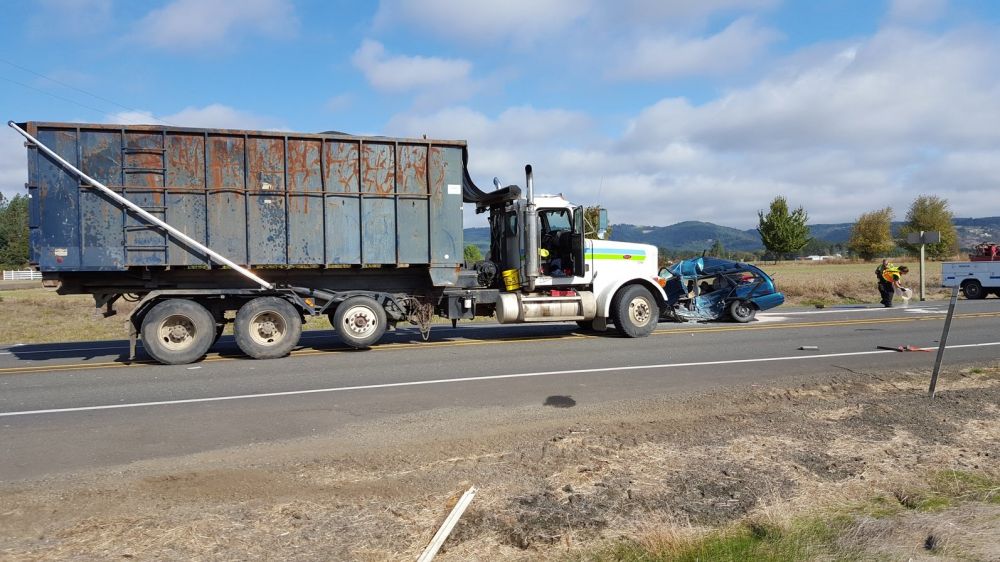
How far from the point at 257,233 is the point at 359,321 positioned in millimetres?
2211

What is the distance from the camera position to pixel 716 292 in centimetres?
1811

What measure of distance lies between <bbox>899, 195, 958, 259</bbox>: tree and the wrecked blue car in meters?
84.8

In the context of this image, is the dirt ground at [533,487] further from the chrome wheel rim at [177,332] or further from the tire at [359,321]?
the chrome wheel rim at [177,332]

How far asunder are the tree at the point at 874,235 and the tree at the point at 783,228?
39.8ft

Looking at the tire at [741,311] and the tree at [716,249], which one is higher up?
the tree at [716,249]

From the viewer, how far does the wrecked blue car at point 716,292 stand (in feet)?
58.6

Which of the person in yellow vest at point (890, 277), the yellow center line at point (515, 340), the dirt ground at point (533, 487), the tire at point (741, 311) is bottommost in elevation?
the dirt ground at point (533, 487)

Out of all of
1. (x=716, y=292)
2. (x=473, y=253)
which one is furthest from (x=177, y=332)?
(x=716, y=292)

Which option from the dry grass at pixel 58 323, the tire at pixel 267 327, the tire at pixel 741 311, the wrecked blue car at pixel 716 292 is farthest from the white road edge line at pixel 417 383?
the dry grass at pixel 58 323

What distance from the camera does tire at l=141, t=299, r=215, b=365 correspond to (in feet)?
37.1

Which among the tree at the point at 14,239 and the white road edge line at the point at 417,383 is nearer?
the white road edge line at the point at 417,383

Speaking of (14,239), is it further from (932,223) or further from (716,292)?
(932,223)

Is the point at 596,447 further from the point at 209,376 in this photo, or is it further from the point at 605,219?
the point at 605,219

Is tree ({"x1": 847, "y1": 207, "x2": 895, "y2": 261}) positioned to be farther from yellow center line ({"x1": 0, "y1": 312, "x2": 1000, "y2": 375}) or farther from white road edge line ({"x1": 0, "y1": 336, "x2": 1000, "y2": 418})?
white road edge line ({"x1": 0, "y1": 336, "x2": 1000, "y2": 418})
